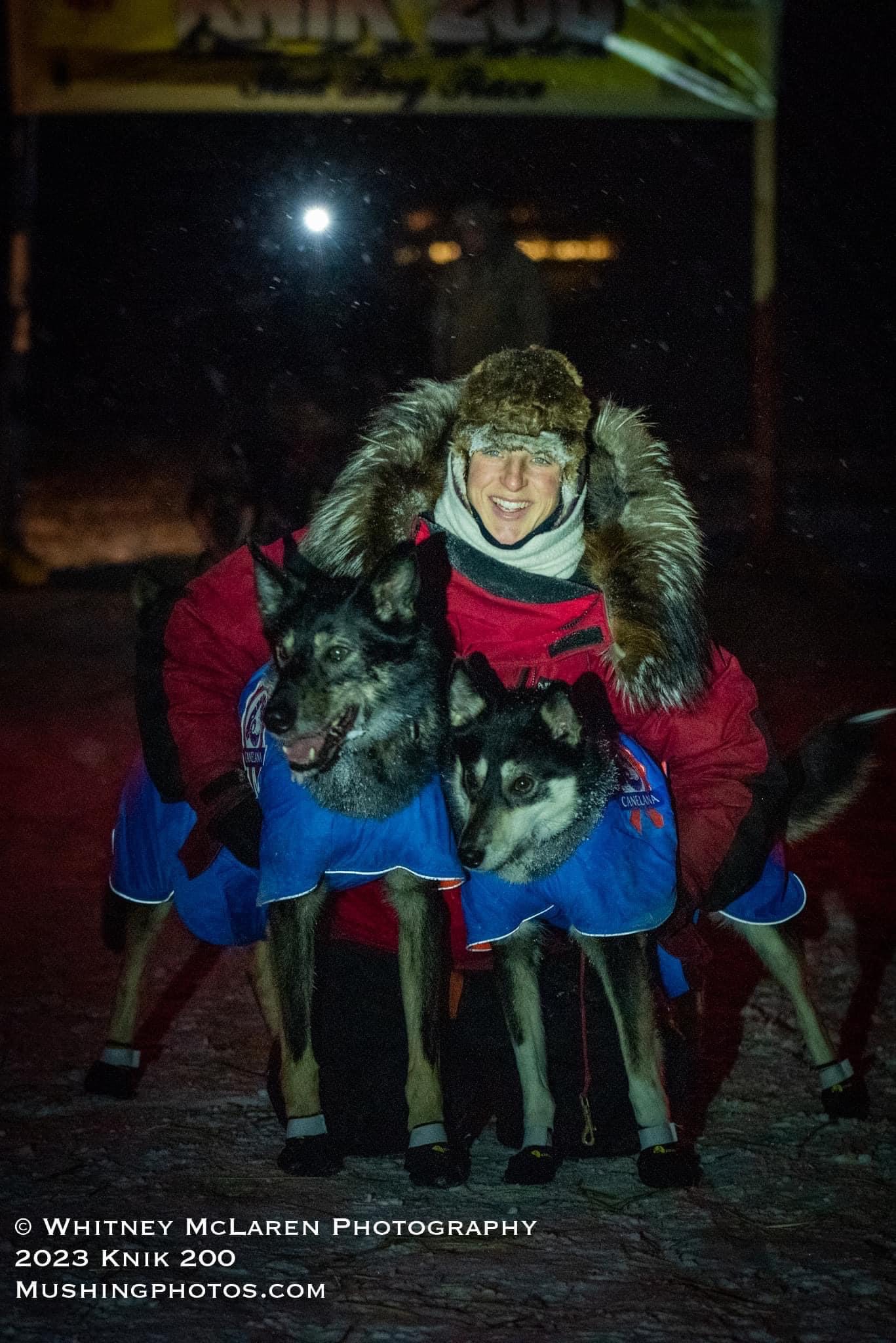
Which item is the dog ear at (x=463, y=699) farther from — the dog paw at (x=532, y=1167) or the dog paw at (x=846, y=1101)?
the dog paw at (x=846, y=1101)

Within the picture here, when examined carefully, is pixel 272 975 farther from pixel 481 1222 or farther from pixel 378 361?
pixel 378 361

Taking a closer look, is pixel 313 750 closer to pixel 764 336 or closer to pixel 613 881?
pixel 613 881

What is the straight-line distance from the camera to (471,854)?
334 centimetres

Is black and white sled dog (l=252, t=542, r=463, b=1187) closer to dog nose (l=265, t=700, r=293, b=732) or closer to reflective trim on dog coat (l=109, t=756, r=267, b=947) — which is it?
dog nose (l=265, t=700, r=293, b=732)

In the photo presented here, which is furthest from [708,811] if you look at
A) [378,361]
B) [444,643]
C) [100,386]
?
[100,386]

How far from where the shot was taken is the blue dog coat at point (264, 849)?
335cm

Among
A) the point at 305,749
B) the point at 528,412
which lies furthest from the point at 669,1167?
the point at 528,412

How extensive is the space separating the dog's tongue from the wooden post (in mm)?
10319

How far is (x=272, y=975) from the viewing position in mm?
3910

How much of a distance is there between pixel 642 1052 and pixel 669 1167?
0.27 m

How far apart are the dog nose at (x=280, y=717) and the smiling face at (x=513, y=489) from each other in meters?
0.76

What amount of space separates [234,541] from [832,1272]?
4.47 m

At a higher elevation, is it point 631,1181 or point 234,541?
point 234,541

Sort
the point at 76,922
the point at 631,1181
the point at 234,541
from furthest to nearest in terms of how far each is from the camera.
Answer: the point at 234,541 < the point at 76,922 < the point at 631,1181
